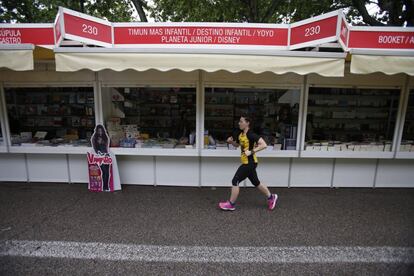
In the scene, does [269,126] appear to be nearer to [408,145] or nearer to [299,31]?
[299,31]

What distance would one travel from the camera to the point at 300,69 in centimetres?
351

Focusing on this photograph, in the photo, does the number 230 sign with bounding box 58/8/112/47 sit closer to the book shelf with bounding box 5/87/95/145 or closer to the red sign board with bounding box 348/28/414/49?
the book shelf with bounding box 5/87/95/145

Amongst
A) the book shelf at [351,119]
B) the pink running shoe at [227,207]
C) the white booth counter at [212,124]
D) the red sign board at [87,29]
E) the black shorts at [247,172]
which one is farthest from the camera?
the book shelf at [351,119]

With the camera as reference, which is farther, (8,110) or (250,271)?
(8,110)

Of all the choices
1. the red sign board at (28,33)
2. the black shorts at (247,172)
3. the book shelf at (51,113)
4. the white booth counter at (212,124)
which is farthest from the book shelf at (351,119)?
the red sign board at (28,33)

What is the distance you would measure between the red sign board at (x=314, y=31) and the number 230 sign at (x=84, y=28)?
136 inches

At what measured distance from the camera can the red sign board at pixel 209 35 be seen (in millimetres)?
4537

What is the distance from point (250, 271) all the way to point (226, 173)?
7.64 feet

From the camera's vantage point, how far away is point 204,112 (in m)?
4.66

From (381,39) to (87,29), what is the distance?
17.2ft

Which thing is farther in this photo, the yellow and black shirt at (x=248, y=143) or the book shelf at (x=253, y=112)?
the book shelf at (x=253, y=112)

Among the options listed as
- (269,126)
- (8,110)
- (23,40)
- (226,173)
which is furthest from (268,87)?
(8,110)

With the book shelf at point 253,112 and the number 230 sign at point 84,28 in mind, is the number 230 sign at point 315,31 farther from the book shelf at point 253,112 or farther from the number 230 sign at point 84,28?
the number 230 sign at point 84,28

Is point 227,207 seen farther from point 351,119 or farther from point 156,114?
point 351,119
